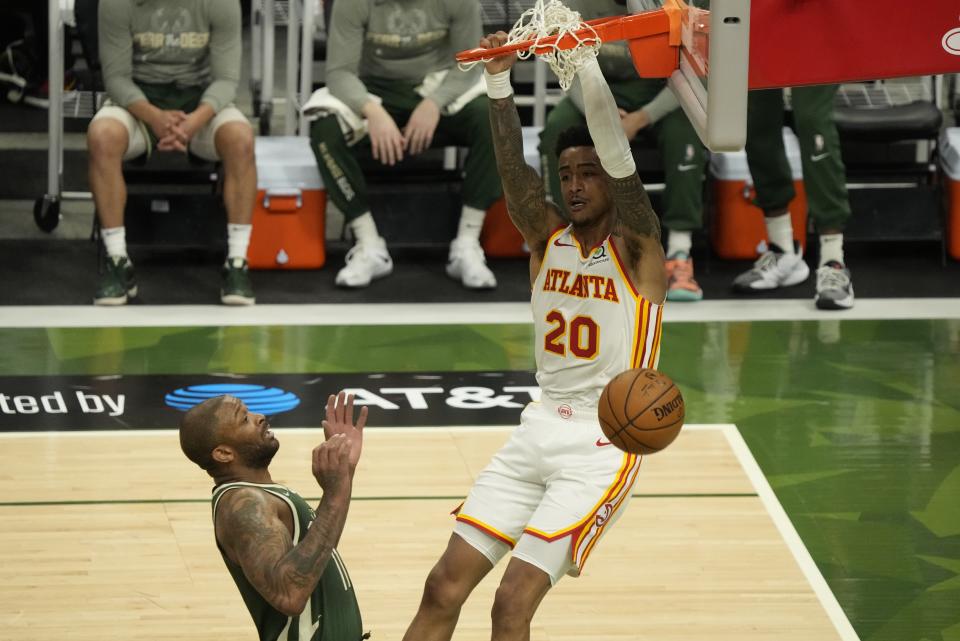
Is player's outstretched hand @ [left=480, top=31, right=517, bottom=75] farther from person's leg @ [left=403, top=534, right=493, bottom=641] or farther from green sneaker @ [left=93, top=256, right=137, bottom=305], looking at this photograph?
green sneaker @ [left=93, top=256, right=137, bottom=305]

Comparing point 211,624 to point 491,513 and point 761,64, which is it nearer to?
point 491,513

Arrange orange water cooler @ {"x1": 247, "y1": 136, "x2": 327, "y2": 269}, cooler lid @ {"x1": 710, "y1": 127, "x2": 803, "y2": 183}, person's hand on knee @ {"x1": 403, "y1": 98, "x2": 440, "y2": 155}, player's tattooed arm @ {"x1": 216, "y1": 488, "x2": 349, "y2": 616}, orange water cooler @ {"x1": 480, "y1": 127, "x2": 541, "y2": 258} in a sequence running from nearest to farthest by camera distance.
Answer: player's tattooed arm @ {"x1": 216, "y1": 488, "x2": 349, "y2": 616}
person's hand on knee @ {"x1": 403, "y1": 98, "x2": 440, "y2": 155}
orange water cooler @ {"x1": 247, "y1": 136, "x2": 327, "y2": 269}
cooler lid @ {"x1": 710, "y1": 127, "x2": 803, "y2": 183}
orange water cooler @ {"x1": 480, "y1": 127, "x2": 541, "y2": 258}

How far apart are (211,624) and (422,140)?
4.06 metres

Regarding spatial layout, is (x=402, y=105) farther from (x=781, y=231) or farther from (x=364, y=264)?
(x=781, y=231)

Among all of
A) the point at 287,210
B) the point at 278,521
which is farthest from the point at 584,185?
the point at 287,210

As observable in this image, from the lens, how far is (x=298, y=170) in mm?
8586

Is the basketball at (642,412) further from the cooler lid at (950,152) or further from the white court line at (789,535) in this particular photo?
the cooler lid at (950,152)

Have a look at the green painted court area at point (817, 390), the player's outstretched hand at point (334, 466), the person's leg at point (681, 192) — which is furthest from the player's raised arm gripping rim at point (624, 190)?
the person's leg at point (681, 192)

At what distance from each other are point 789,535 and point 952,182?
13.7 ft

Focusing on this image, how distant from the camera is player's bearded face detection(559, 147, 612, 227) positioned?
4.07 m

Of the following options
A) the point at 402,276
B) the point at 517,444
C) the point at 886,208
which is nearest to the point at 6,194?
the point at 402,276

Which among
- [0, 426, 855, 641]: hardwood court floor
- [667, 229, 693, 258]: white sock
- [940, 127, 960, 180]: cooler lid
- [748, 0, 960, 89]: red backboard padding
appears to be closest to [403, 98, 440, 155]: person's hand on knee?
[667, 229, 693, 258]: white sock

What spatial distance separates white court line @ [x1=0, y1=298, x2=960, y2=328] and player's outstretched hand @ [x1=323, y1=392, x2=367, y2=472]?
4.39 meters

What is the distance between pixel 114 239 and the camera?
7.94m
